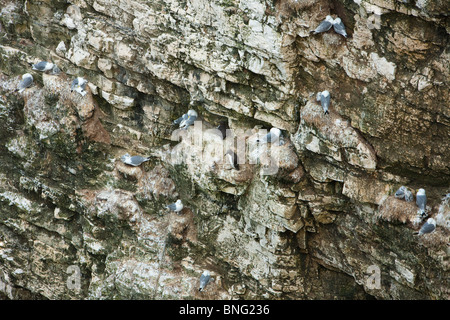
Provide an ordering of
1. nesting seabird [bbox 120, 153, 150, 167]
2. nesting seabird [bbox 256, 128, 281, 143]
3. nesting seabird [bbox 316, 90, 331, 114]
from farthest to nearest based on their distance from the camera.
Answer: nesting seabird [bbox 120, 153, 150, 167], nesting seabird [bbox 256, 128, 281, 143], nesting seabird [bbox 316, 90, 331, 114]

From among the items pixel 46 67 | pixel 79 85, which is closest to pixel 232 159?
pixel 79 85

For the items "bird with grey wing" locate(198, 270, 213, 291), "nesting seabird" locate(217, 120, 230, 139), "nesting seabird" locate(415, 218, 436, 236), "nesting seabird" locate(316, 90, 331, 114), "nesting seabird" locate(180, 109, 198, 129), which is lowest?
"bird with grey wing" locate(198, 270, 213, 291)

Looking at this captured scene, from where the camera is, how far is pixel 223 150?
11164mm

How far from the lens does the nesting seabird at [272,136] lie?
10.5 m

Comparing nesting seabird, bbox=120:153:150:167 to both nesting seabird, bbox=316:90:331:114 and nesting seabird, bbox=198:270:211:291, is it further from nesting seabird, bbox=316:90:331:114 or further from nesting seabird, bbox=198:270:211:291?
nesting seabird, bbox=316:90:331:114

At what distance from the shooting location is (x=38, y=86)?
13320 millimetres

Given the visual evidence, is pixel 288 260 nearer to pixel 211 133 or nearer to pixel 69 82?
pixel 211 133

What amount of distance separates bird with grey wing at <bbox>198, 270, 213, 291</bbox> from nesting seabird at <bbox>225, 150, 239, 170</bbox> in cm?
248

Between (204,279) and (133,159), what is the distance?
2969mm

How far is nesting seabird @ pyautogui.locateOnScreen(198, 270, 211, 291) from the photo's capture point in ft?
38.7

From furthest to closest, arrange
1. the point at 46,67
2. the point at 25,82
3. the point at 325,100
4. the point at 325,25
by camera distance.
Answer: the point at 25,82 → the point at 46,67 → the point at 325,100 → the point at 325,25

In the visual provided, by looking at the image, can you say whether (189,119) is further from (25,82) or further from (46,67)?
(25,82)

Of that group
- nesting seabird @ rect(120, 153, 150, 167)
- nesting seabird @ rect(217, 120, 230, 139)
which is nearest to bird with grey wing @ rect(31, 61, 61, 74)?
nesting seabird @ rect(120, 153, 150, 167)

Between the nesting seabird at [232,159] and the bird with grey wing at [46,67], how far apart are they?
15.1 feet
